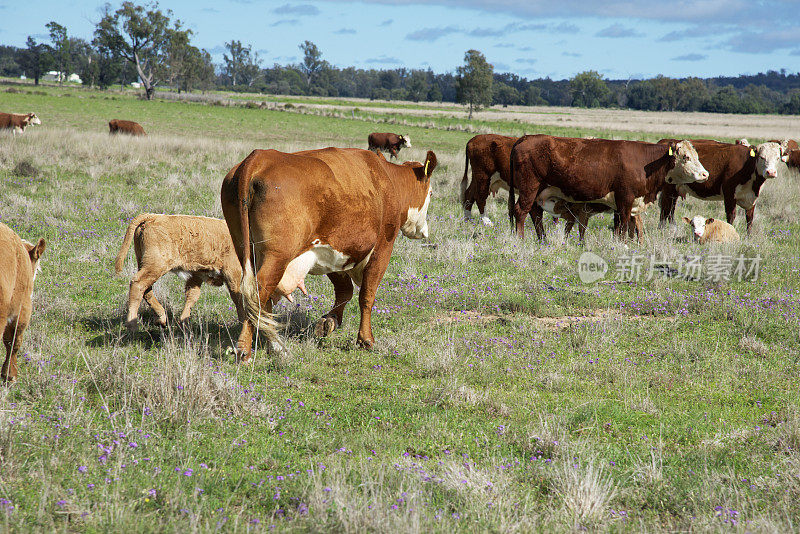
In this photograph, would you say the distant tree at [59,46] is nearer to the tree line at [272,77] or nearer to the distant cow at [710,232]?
the tree line at [272,77]

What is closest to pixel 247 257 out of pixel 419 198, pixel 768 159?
pixel 419 198

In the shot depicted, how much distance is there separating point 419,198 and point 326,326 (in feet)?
6.03

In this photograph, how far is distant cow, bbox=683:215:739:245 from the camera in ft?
38.8

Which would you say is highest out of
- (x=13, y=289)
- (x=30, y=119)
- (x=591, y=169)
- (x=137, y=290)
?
(x=30, y=119)

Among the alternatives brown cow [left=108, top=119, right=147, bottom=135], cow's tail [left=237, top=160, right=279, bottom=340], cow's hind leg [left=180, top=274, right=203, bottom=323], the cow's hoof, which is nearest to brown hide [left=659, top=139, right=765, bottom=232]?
the cow's hoof

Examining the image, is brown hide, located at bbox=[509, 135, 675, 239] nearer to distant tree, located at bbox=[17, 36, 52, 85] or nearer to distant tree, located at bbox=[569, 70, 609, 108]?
distant tree, located at bbox=[17, 36, 52, 85]

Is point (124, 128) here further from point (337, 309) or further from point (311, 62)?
point (311, 62)

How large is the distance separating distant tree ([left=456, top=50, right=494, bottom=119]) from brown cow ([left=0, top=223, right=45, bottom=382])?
6641cm

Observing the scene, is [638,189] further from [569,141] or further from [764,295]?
[764,295]

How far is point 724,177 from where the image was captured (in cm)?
1345

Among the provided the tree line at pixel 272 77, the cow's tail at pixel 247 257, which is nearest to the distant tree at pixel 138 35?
the tree line at pixel 272 77

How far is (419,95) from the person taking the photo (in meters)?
161

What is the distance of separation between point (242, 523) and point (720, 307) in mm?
6560

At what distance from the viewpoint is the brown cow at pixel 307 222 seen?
5.25 meters
